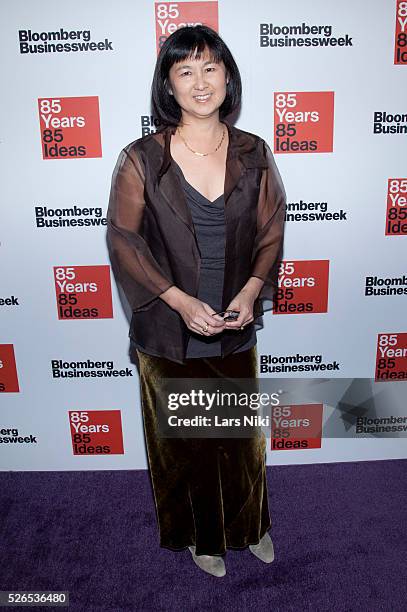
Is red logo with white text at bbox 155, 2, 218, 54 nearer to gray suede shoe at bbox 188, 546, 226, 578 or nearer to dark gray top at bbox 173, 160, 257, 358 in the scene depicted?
dark gray top at bbox 173, 160, 257, 358

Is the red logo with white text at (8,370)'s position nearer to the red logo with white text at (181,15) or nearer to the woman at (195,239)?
the woman at (195,239)

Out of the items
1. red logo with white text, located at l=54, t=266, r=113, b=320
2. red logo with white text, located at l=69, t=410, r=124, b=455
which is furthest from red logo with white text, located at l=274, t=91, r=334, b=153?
red logo with white text, located at l=69, t=410, r=124, b=455

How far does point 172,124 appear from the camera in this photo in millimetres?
1894

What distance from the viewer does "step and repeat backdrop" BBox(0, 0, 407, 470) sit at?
229 centimetres

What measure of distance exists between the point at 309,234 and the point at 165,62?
103cm

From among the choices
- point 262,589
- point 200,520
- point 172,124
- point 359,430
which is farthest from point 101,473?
point 172,124

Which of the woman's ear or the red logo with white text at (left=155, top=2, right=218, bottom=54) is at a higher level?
the red logo with white text at (left=155, top=2, right=218, bottom=54)

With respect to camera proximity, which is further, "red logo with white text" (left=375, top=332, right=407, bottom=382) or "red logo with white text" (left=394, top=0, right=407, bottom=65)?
"red logo with white text" (left=375, top=332, right=407, bottom=382)

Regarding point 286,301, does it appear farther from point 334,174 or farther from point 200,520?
point 200,520

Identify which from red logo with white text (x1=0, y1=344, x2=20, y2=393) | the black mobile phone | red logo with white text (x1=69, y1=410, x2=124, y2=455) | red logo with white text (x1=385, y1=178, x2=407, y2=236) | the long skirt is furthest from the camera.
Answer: red logo with white text (x1=69, y1=410, x2=124, y2=455)

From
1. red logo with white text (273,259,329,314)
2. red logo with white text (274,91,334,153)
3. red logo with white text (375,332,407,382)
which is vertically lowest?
red logo with white text (375,332,407,382)

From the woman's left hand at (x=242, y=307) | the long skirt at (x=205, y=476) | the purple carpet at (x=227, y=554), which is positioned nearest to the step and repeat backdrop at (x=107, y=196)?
the purple carpet at (x=227, y=554)

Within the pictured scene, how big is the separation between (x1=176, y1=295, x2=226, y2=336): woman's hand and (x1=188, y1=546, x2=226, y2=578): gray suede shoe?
2.95 ft

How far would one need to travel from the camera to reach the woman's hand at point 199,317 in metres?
1.79
